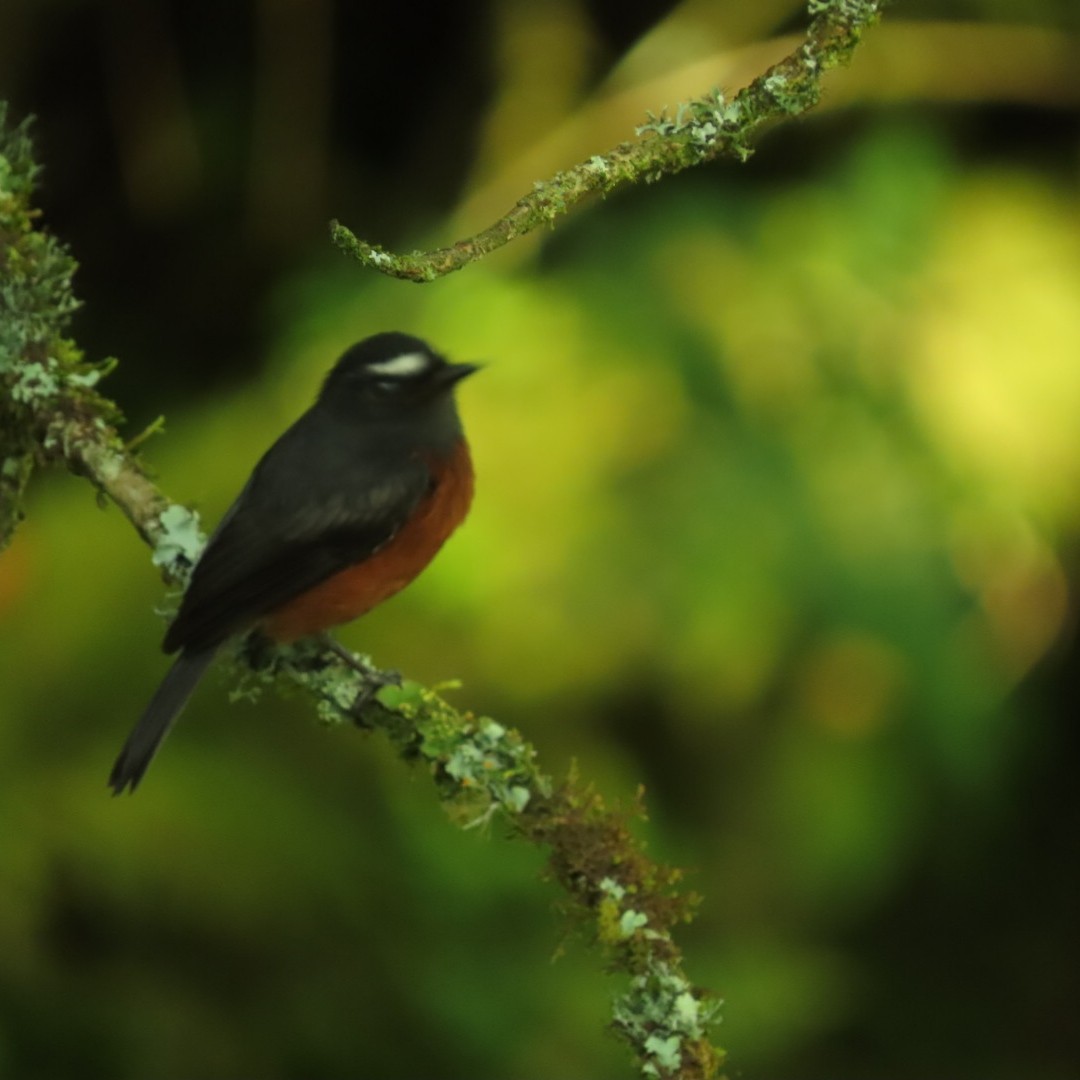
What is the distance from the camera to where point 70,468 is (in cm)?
332

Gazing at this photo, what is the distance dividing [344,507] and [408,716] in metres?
0.77

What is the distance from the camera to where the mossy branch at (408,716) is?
9.18 ft

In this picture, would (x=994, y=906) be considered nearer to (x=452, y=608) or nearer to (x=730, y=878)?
(x=730, y=878)

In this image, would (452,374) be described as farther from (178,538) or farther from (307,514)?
(178,538)

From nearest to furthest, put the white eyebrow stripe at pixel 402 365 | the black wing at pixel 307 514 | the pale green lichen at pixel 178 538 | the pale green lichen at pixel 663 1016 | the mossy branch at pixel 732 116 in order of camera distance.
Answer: the mossy branch at pixel 732 116 → the pale green lichen at pixel 663 1016 → the pale green lichen at pixel 178 538 → the black wing at pixel 307 514 → the white eyebrow stripe at pixel 402 365

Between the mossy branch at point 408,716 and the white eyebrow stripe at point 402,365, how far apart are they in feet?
2.09

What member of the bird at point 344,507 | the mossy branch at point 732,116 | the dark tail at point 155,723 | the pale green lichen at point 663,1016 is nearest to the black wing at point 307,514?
the bird at point 344,507

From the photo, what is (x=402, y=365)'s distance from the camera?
13.0ft

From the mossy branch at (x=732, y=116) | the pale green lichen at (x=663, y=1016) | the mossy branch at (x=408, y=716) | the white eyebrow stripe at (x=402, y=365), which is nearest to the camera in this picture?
the mossy branch at (x=732, y=116)

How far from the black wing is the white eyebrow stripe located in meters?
0.15

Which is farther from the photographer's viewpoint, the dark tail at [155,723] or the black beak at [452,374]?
the black beak at [452,374]

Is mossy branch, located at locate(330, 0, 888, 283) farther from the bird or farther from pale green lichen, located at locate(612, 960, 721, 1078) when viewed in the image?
the bird

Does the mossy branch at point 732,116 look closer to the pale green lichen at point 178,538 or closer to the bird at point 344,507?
the pale green lichen at point 178,538

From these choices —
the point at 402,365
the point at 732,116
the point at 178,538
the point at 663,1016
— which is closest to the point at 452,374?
the point at 402,365
